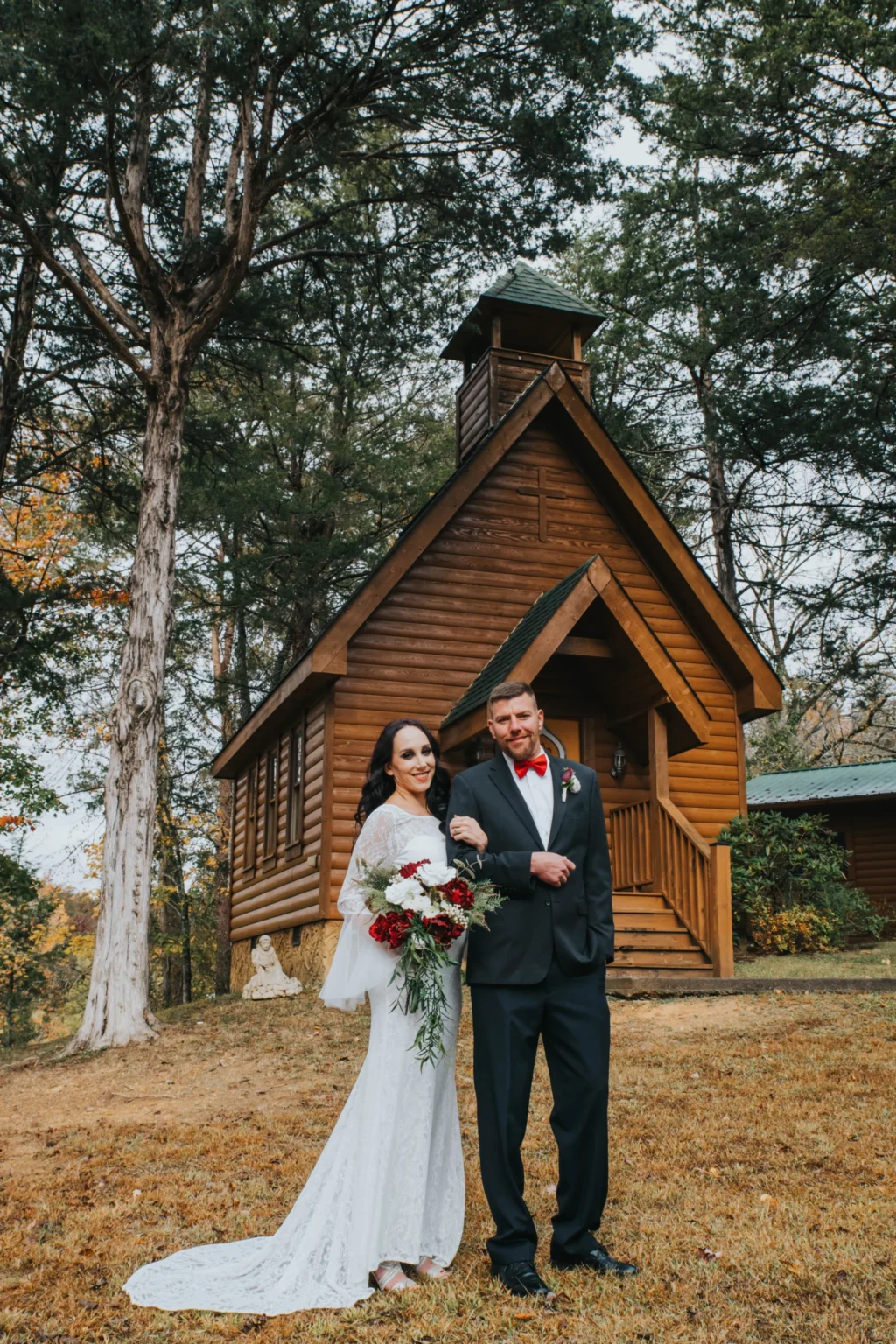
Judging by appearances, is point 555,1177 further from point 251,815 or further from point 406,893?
point 251,815

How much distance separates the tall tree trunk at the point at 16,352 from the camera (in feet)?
47.7

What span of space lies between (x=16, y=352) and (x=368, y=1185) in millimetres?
13231

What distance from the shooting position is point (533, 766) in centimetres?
440

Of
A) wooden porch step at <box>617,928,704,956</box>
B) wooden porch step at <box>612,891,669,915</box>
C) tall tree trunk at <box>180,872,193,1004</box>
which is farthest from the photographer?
tall tree trunk at <box>180,872,193,1004</box>

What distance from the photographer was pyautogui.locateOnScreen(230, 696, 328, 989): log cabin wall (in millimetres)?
13312

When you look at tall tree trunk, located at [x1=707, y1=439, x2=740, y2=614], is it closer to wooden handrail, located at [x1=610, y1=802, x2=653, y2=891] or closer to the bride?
wooden handrail, located at [x1=610, y1=802, x2=653, y2=891]

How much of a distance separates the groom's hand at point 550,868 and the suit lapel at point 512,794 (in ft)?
0.58

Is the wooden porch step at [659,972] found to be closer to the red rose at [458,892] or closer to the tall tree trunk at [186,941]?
the red rose at [458,892]

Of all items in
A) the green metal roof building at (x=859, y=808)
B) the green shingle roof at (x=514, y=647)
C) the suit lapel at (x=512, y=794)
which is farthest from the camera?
the green metal roof building at (x=859, y=808)

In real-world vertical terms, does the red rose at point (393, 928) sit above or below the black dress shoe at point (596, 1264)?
above

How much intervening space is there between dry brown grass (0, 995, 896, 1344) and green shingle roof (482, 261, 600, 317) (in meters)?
9.62

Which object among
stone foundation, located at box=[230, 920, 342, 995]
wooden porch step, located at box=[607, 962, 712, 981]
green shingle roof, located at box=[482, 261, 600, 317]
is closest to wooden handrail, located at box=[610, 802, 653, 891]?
wooden porch step, located at box=[607, 962, 712, 981]

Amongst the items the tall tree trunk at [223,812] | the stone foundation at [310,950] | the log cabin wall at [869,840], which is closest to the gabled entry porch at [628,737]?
the stone foundation at [310,950]

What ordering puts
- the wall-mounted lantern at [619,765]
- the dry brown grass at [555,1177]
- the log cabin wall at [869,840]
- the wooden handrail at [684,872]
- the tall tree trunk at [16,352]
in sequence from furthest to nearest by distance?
1. the log cabin wall at [869,840]
2. the tall tree trunk at [16,352]
3. the wall-mounted lantern at [619,765]
4. the wooden handrail at [684,872]
5. the dry brown grass at [555,1177]
